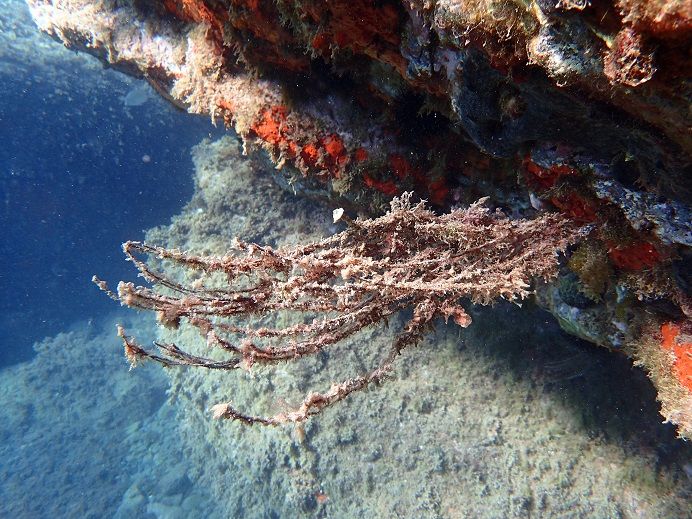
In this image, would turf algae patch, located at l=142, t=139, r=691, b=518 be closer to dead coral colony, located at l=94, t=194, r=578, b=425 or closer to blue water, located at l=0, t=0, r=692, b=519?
blue water, located at l=0, t=0, r=692, b=519

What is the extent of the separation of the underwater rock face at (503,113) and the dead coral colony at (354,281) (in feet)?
1.37

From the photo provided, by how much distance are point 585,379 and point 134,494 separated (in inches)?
484

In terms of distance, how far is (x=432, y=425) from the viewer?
4562 millimetres

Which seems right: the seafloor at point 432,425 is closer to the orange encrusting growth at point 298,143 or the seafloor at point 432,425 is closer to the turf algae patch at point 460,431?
the turf algae patch at point 460,431

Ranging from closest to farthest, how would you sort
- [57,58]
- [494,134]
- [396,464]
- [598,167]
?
[598,167]
[494,134]
[396,464]
[57,58]

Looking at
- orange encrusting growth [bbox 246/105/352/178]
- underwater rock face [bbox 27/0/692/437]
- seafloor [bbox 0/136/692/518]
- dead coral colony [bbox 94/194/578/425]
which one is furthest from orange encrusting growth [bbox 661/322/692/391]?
orange encrusting growth [bbox 246/105/352/178]

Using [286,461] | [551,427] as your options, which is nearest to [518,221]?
[551,427]

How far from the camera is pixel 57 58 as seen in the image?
10.4m

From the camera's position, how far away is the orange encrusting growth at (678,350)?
2117 mm

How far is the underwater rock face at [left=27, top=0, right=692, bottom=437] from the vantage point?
140cm

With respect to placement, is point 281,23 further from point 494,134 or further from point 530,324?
point 530,324

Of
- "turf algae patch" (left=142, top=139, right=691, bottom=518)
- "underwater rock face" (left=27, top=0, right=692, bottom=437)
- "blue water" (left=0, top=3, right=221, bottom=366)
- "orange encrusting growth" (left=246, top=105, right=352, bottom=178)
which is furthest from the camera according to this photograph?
"blue water" (left=0, top=3, right=221, bottom=366)

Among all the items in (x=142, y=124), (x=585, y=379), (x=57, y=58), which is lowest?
(x=585, y=379)

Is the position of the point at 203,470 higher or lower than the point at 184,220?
lower
